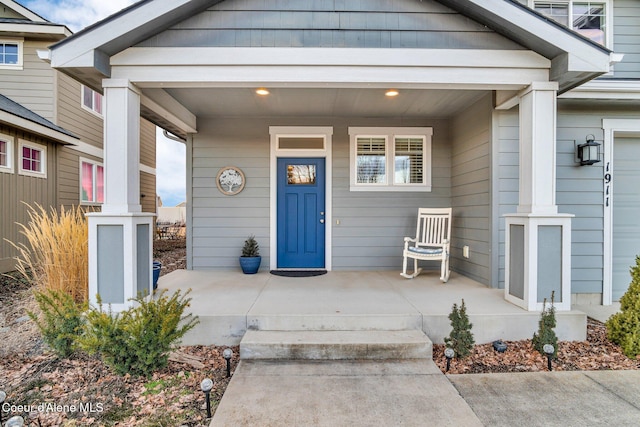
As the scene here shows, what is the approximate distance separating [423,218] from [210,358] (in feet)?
12.0

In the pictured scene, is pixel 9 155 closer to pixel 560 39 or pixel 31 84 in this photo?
pixel 31 84

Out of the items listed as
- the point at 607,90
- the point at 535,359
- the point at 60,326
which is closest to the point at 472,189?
the point at 607,90

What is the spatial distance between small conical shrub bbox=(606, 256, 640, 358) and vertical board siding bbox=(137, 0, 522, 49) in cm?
260

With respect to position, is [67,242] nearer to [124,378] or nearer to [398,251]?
[124,378]

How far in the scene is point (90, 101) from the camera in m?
8.12

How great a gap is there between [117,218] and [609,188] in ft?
18.9

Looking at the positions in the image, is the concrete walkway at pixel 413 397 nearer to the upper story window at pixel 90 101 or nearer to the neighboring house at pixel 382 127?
the neighboring house at pixel 382 127

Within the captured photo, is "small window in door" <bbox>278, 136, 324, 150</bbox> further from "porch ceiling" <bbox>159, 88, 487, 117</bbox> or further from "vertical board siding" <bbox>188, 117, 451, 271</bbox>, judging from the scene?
"porch ceiling" <bbox>159, 88, 487, 117</bbox>

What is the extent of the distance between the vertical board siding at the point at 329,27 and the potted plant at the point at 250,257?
2.84 meters

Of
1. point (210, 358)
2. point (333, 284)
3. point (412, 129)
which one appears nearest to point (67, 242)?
point (210, 358)

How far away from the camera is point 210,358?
9.21 feet

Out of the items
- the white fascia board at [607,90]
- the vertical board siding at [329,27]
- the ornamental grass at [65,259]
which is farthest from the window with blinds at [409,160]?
the ornamental grass at [65,259]

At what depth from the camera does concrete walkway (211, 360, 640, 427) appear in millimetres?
1998

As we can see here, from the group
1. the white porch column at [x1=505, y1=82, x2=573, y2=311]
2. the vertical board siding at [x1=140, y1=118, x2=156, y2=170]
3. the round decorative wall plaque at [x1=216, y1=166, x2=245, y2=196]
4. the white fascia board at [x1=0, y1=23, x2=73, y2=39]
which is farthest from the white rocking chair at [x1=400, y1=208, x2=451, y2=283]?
the vertical board siding at [x1=140, y1=118, x2=156, y2=170]
